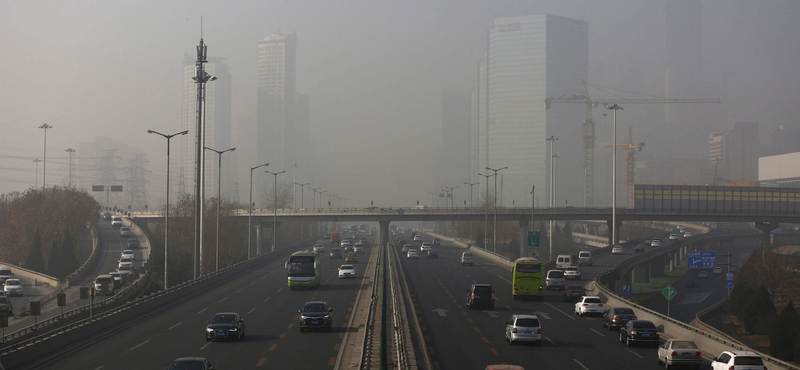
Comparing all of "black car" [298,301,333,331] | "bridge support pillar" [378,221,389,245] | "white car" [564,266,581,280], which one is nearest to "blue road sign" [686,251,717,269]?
"white car" [564,266,581,280]

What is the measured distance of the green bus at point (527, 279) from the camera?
58719mm

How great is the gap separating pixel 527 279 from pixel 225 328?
27679 millimetres

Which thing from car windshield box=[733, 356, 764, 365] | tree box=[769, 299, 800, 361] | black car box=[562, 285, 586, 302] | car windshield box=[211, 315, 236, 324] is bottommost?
tree box=[769, 299, 800, 361]

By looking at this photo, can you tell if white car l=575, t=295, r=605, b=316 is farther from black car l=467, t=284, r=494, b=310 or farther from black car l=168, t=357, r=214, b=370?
black car l=168, t=357, r=214, b=370

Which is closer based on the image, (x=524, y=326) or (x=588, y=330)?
(x=524, y=326)

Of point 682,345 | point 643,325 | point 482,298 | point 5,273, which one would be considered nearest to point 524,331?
point 643,325

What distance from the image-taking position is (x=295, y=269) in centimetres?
6569

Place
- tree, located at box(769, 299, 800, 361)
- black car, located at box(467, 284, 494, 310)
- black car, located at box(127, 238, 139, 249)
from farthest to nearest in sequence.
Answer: black car, located at box(127, 238, 139, 249) → tree, located at box(769, 299, 800, 361) → black car, located at box(467, 284, 494, 310)

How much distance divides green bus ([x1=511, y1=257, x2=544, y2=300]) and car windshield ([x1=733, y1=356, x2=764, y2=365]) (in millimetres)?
31675

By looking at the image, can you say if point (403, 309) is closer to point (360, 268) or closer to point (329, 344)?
point (329, 344)

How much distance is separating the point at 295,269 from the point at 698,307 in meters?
61.6

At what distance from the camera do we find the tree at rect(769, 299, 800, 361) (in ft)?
173

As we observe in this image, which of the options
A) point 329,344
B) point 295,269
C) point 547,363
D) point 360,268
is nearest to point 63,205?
point 360,268

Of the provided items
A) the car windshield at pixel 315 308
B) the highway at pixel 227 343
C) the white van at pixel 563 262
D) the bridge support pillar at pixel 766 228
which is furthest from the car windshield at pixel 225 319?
the bridge support pillar at pixel 766 228
